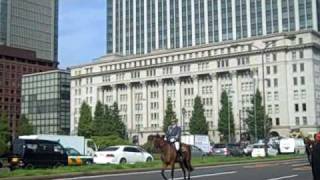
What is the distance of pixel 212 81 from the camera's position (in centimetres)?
14012

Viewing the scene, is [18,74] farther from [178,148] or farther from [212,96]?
[178,148]

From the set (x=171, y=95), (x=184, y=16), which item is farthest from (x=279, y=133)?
(x=184, y=16)

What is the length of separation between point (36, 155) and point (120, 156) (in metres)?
8.95

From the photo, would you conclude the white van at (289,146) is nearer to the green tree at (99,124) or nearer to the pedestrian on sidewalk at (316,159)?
the green tree at (99,124)

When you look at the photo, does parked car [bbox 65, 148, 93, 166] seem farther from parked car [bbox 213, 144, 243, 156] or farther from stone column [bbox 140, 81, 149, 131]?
stone column [bbox 140, 81, 149, 131]

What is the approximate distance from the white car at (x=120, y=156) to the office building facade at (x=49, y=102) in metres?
130

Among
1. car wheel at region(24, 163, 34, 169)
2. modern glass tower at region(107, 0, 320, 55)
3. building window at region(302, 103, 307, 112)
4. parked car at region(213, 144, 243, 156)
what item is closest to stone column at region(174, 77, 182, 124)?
modern glass tower at region(107, 0, 320, 55)

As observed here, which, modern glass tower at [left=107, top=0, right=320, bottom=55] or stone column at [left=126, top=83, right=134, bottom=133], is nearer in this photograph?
modern glass tower at [left=107, top=0, right=320, bottom=55]

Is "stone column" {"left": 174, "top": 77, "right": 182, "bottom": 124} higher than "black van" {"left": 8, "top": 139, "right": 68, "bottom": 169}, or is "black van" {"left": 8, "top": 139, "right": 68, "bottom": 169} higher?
"stone column" {"left": 174, "top": 77, "right": 182, "bottom": 124}

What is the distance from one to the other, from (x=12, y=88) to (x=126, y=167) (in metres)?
174

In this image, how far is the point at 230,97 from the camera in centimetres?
13588

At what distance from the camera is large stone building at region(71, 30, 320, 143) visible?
124 m

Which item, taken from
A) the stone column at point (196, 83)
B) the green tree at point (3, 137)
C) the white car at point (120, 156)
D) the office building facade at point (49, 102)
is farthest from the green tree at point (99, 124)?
the white car at point (120, 156)

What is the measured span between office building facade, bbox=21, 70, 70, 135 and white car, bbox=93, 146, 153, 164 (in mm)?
129655
